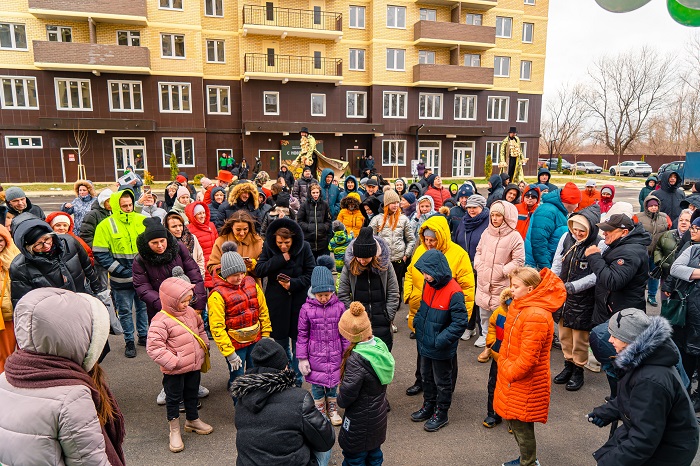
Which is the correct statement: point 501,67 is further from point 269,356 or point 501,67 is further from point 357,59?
point 269,356

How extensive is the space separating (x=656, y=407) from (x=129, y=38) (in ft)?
101

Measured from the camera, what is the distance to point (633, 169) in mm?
42438

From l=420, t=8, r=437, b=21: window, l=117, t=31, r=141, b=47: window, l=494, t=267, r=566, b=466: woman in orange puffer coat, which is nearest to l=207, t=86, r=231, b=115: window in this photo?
l=117, t=31, r=141, b=47: window

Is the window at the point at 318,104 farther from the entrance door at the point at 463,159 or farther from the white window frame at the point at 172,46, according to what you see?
the entrance door at the point at 463,159

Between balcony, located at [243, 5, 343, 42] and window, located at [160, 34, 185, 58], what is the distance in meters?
3.94

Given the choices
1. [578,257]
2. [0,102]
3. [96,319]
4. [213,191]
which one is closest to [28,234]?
[96,319]

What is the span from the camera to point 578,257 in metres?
5.11

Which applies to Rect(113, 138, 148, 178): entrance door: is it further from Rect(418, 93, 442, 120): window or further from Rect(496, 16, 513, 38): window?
Rect(496, 16, 513, 38): window

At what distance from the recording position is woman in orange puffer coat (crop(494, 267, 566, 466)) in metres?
3.49

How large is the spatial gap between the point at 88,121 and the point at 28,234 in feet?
82.8

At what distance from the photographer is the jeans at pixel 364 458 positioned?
3.36 m

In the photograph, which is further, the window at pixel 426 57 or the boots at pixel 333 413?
the window at pixel 426 57

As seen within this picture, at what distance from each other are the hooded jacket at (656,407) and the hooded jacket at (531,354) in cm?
85

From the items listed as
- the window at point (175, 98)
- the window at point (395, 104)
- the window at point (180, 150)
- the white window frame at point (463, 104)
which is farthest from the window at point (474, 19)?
the window at point (180, 150)
